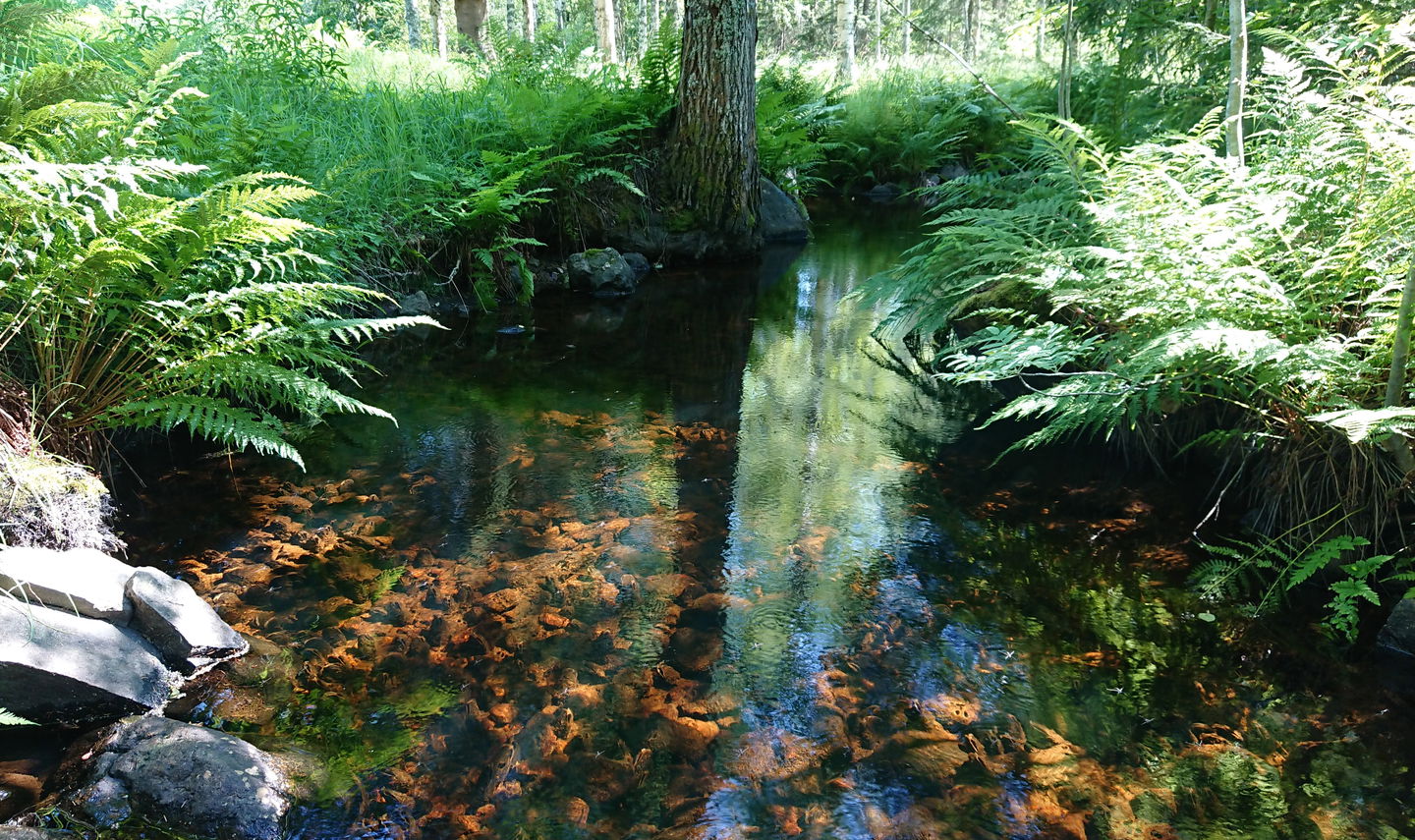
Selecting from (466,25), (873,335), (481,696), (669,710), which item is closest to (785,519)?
(669,710)

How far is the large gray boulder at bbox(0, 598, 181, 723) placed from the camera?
2439mm

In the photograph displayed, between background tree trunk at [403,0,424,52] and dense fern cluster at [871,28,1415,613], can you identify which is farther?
background tree trunk at [403,0,424,52]

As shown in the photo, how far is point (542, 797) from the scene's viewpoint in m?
2.32

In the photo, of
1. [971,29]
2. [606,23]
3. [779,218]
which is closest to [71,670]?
[779,218]

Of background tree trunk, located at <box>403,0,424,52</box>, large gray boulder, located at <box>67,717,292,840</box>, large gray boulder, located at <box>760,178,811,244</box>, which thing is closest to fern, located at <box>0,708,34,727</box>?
large gray boulder, located at <box>67,717,292,840</box>

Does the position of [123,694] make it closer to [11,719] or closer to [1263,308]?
[11,719]

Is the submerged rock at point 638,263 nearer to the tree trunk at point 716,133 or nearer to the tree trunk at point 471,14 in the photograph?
the tree trunk at point 716,133

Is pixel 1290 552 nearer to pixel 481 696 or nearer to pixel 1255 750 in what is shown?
pixel 1255 750

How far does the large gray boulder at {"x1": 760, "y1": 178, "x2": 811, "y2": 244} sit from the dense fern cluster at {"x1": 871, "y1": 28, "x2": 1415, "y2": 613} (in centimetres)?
574

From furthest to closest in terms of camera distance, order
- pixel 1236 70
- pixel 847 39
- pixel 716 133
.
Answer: pixel 847 39, pixel 716 133, pixel 1236 70

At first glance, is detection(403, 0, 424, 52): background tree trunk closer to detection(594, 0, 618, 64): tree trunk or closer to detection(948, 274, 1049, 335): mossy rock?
detection(594, 0, 618, 64): tree trunk

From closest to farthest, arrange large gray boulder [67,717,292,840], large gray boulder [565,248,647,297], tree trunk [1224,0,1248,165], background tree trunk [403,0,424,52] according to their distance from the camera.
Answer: large gray boulder [67,717,292,840]
tree trunk [1224,0,1248,165]
large gray boulder [565,248,647,297]
background tree trunk [403,0,424,52]

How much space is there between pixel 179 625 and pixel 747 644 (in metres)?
1.84

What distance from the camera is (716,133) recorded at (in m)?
8.47
